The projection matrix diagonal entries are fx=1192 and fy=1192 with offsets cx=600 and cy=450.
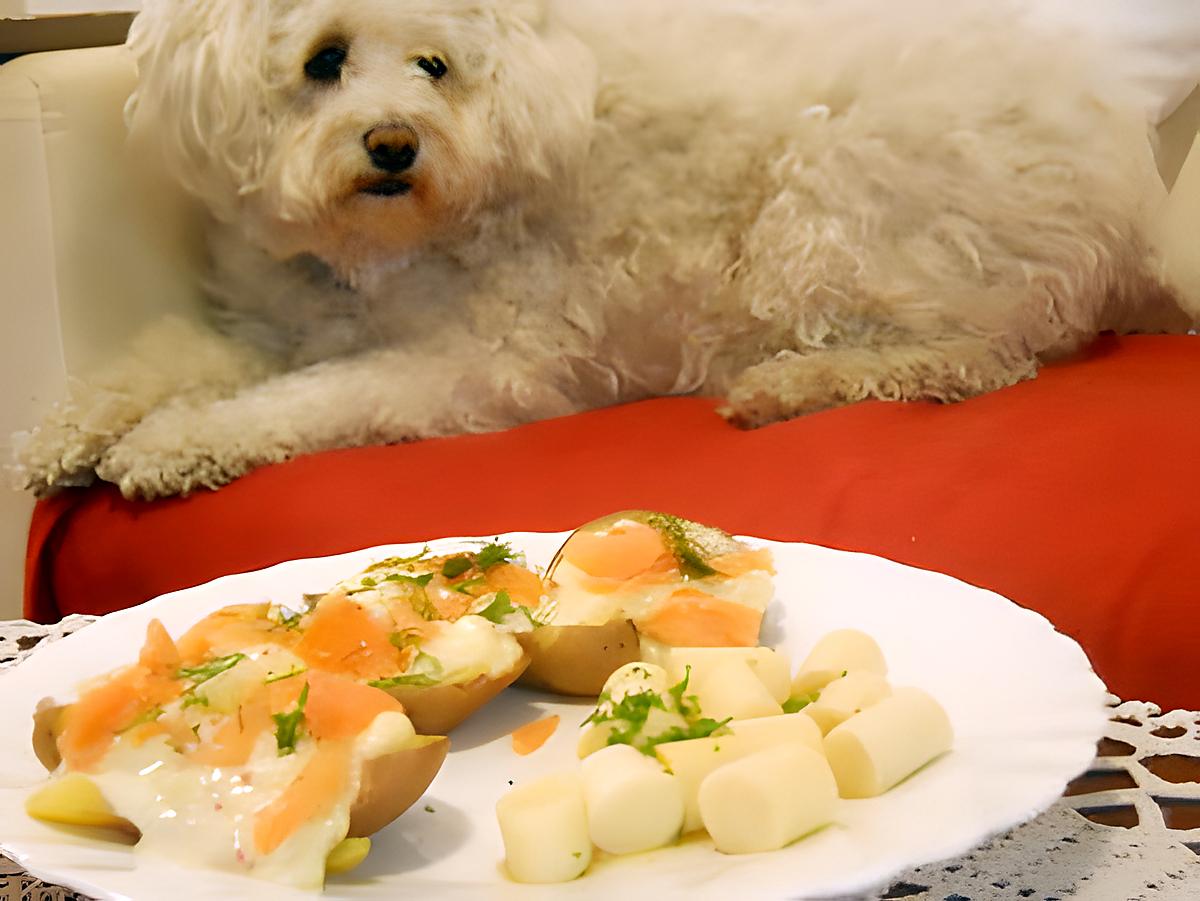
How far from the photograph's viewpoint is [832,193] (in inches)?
47.3

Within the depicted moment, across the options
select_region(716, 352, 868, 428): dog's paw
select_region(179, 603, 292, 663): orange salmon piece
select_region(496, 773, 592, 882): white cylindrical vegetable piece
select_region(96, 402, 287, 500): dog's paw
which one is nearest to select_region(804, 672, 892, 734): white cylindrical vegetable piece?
select_region(496, 773, 592, 882): white cylindrical vegetable piece

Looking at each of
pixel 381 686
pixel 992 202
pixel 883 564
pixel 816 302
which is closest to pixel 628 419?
pixel 816 302

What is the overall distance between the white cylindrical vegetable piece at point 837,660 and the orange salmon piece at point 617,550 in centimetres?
11

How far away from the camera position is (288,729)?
0.42 m

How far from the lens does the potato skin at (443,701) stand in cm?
50

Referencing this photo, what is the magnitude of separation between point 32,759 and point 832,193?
0.95 m

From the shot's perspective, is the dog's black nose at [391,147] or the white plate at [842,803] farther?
the dog's black nose at [391,147]

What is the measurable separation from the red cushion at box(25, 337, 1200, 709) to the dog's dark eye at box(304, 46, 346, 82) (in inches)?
14.4

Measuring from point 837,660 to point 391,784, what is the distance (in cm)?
21

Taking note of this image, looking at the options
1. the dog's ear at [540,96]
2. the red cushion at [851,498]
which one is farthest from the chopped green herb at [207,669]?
the dog's ear at [540,96]

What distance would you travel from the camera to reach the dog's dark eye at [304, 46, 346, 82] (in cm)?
115

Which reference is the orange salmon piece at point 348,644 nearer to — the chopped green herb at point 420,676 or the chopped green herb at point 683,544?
the chopped green herb at point 420,676

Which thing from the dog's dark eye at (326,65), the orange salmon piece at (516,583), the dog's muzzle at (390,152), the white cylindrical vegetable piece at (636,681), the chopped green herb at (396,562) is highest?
the dog's dark eye at (326,65)

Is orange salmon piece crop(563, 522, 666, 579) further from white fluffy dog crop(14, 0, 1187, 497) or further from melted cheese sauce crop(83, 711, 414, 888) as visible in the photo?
white fluffy dog crop(14, 0, 1187, 497)
